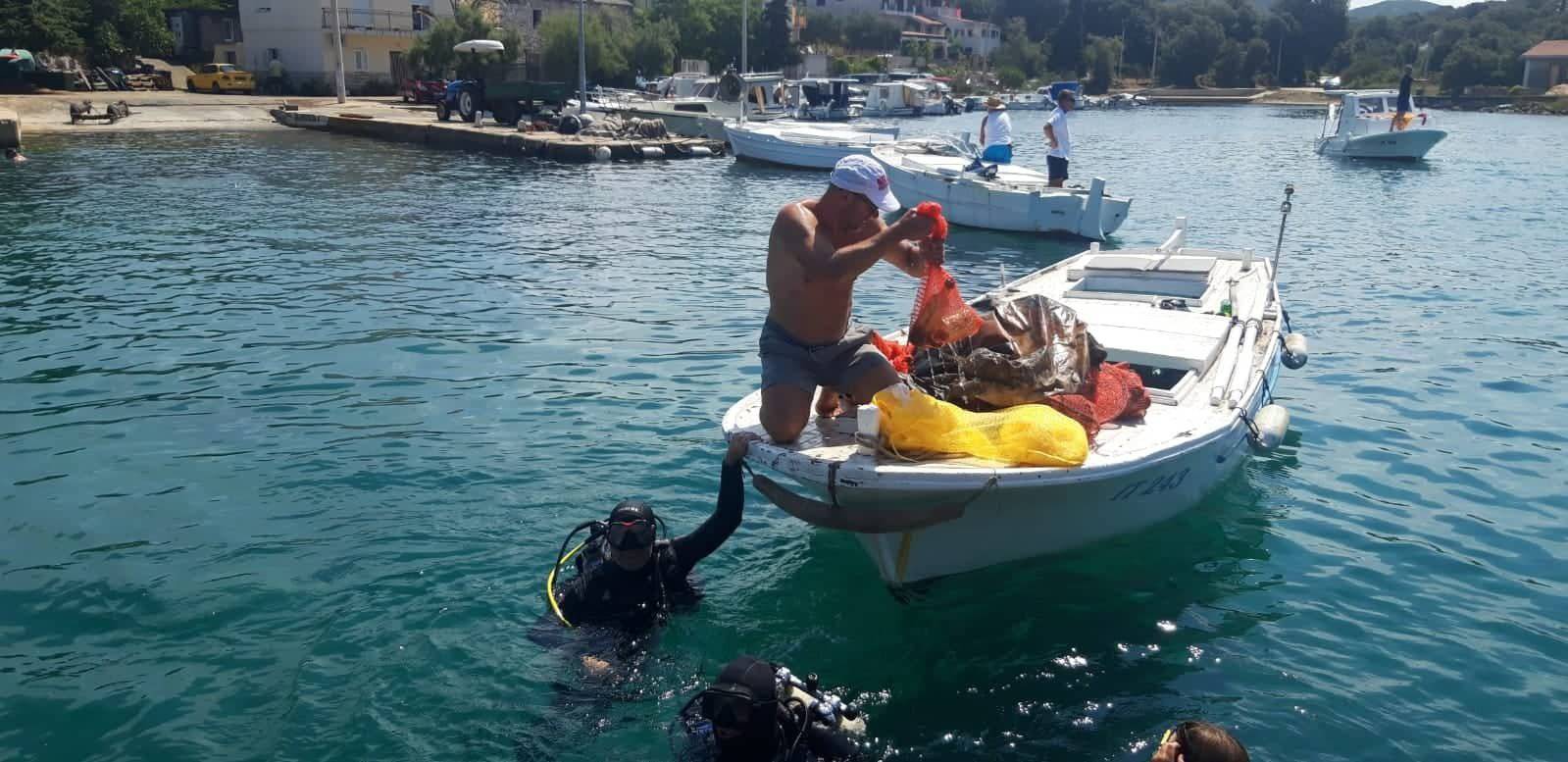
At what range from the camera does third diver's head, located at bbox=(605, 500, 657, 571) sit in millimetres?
5645

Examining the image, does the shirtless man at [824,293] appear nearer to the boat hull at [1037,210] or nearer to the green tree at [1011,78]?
the boat hull at [1037,210]

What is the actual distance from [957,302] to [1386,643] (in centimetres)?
356

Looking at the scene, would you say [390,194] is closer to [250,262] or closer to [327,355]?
[250,262]

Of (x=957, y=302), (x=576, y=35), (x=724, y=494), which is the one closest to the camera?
(x=724, y=494)

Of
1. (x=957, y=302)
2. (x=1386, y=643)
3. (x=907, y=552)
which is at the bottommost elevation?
(x=1386, y=643)

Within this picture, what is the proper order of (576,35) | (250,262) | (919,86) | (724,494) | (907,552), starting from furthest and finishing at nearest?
1. (919,86)
2. (576,35)
3. (250,262)
4. (907,552)
5. (724,494)

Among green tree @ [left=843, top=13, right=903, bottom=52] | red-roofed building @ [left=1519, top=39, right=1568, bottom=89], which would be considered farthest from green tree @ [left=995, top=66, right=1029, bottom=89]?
red-roofed building @ [left=1519, top=39, right=1568, bottom=89]

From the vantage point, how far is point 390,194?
27.6 metres

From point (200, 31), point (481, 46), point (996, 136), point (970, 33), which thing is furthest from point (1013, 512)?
point (970, 33)

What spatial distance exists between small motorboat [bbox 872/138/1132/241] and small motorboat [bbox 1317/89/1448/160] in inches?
802

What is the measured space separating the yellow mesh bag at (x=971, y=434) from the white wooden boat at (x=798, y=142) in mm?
28886

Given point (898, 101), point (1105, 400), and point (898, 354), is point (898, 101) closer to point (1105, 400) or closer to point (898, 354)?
point (898, 354)

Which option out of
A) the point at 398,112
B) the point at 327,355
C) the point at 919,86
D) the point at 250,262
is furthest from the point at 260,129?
the point at 919,86

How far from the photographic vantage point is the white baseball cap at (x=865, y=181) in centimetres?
597
